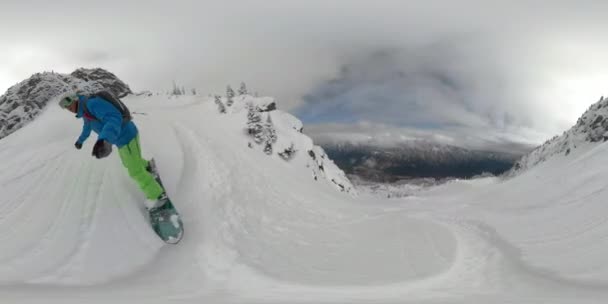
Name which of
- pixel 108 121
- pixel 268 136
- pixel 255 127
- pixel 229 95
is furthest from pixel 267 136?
pixel 108 121

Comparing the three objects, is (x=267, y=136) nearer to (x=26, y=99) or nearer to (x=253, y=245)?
(x=26, y=99)

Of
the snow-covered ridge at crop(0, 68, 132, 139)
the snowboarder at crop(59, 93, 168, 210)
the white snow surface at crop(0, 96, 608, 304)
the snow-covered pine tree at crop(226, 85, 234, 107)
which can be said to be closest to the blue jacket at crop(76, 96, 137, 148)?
the snowboarder at crop(59, 93, 168, 210)

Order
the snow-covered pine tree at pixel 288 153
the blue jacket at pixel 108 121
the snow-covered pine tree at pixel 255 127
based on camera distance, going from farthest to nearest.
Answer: the snow-covered pine tree at pixel 288 153
the snow-covered pine tree at pixel 255 127
the blue jacket at pixel 108 121

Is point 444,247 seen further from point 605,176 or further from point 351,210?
point 605,176

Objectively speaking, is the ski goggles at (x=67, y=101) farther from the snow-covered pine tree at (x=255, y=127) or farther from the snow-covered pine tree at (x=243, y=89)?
the snow-covered pine tree at (x=243, y=89)

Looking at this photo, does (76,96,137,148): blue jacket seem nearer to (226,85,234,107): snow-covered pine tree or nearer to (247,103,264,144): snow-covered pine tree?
(247,103,264,144): snow-covered pine tree

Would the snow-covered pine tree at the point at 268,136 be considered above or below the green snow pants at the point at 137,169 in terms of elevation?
above

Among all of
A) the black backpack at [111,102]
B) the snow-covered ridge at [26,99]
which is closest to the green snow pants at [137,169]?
the black backpack at [111,102]
